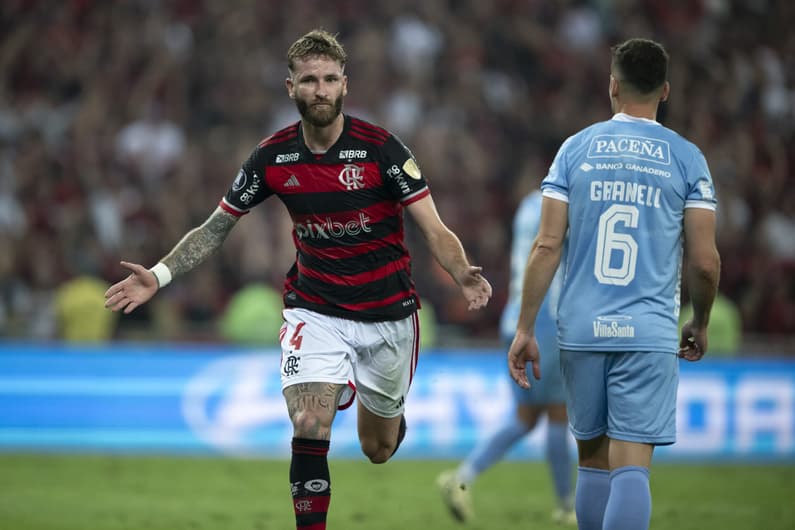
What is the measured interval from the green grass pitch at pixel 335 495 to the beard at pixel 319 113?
297 centimetres

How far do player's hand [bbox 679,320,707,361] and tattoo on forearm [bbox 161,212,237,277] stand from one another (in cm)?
246

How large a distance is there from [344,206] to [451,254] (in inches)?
24.6

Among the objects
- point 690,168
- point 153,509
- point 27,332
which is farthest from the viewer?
point 27,332

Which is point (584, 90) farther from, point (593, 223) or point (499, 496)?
point (593, 223)

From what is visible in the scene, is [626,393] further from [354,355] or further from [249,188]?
[249,188]

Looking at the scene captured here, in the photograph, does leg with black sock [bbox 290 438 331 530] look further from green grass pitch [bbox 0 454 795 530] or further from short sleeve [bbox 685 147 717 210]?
short sleeve [bbox 685 147 717 210]

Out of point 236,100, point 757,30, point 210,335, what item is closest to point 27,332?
point 210,335

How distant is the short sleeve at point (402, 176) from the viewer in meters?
6.13


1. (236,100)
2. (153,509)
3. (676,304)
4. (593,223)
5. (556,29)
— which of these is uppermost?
(556,29)

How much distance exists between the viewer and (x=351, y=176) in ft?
20.1

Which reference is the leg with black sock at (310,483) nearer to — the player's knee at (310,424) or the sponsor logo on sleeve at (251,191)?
the player's knee at (310,424)

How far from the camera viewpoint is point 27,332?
1270 cm

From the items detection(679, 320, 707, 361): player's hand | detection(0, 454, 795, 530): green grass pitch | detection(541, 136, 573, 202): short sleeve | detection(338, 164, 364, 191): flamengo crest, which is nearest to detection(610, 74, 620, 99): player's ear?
detection(541, 136, 573, 202): short sleeve

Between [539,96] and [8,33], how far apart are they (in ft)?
24.4
